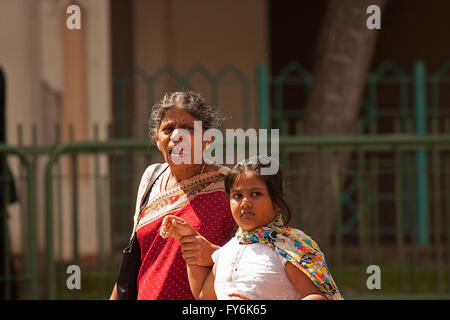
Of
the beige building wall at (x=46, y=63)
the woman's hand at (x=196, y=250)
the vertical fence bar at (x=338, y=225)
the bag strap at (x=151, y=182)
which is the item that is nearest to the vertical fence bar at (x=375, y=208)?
the vertical fence bar at (x=338, y=225)

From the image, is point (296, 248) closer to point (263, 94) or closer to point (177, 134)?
point (177, 134)

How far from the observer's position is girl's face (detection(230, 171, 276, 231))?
202 centimetres

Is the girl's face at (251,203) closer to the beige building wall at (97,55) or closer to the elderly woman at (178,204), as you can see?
the elderly woman at (178,204)

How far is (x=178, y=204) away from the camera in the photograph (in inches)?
87.2

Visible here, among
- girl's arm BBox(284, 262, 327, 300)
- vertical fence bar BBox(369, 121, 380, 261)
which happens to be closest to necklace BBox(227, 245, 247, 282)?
girl's arm BBox(284, 262, 327, 300)

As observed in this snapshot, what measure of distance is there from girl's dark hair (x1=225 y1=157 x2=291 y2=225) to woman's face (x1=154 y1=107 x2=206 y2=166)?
161 mm

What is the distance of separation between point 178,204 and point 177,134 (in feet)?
0.62

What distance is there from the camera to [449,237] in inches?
209

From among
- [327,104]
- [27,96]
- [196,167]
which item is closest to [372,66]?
[327,104]

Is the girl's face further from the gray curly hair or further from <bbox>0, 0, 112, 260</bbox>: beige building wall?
<bbox>0, 0, 112, 260</bbox>: beige building wall

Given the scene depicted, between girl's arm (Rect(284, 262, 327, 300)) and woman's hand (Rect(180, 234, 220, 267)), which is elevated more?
A: woman's hand (Rect(180, 234, 220, 267))

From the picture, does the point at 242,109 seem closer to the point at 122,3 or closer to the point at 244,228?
the point at 122,3

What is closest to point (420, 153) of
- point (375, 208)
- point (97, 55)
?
point (375, 208)

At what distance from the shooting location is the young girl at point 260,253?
1.98 meters
